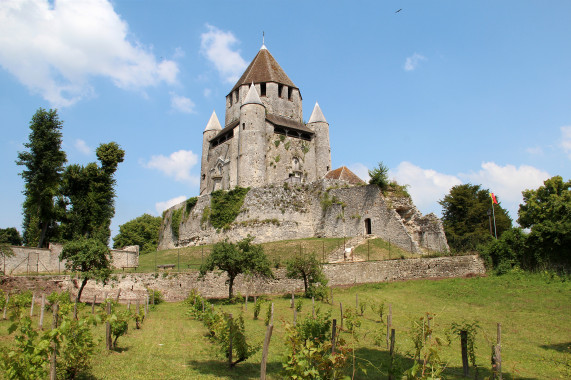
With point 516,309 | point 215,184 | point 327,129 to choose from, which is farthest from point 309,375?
point 327,129

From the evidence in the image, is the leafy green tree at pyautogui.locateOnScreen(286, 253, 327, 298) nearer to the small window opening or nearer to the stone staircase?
the stone staircase

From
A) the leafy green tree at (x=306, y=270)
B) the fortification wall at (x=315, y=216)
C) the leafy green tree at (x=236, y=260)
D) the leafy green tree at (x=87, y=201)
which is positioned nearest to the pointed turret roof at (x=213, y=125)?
the fortification wall at (x=315, y=216)

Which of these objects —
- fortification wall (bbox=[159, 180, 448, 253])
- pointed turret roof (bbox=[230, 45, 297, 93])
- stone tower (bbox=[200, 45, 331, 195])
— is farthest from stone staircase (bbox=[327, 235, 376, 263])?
pointed turret roof (bbox=[230, 45, 297, 93])

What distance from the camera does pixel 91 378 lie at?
333 inches

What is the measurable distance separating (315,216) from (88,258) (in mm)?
20113

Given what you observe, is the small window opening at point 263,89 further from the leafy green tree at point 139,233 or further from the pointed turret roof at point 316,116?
the leafy green tree at point 139,233

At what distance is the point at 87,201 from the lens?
3192 cm

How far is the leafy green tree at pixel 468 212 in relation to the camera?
39.4 metres

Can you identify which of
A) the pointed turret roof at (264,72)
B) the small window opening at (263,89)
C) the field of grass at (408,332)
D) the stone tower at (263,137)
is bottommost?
the field of grass at (408,332)

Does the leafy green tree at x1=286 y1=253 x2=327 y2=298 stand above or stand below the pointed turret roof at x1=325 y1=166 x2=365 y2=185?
below

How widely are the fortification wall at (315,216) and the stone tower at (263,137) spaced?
2.64m

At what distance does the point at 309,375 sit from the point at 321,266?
16.5 m

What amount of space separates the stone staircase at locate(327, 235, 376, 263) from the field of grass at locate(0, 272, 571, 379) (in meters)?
4.94

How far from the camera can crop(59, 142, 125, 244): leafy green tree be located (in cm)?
3141
